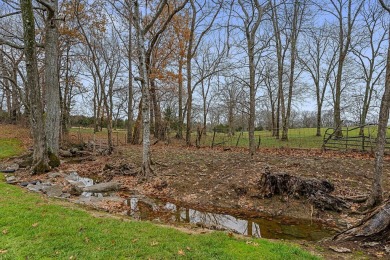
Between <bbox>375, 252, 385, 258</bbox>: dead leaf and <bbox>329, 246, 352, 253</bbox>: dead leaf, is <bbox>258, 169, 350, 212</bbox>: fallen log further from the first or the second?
<bbox>375, 252, 385, 258</bbox>: dead leaf

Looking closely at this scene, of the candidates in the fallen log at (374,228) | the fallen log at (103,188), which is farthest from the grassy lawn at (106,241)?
the fallen log at (103,188)

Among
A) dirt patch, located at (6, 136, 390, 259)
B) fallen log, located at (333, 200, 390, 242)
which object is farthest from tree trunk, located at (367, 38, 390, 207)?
fallen log, located at (333, 200, 390, 242)

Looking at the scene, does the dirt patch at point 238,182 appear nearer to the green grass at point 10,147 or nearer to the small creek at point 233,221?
the small creek at point 233,221

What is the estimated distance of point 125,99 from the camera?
1460 inches

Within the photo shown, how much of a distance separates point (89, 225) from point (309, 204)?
5494 mm

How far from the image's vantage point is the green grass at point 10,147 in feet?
47.2

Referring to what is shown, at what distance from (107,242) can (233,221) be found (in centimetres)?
327

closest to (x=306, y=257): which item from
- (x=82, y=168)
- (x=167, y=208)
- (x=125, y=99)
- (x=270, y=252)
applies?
(x=270, y=252)

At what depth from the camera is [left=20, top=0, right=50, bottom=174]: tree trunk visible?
870cm

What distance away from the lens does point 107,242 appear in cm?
385

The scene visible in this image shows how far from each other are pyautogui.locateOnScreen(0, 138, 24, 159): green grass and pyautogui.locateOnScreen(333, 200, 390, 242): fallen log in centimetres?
1628

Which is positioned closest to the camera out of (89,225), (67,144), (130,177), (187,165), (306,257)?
(306,257)

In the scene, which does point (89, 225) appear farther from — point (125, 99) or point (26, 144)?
point (125, 99)

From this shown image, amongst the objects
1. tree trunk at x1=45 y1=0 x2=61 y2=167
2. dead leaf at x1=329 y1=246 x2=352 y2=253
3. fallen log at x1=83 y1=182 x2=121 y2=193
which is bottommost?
fallen log at x1=83 y1=182 x2=121 y2=193
